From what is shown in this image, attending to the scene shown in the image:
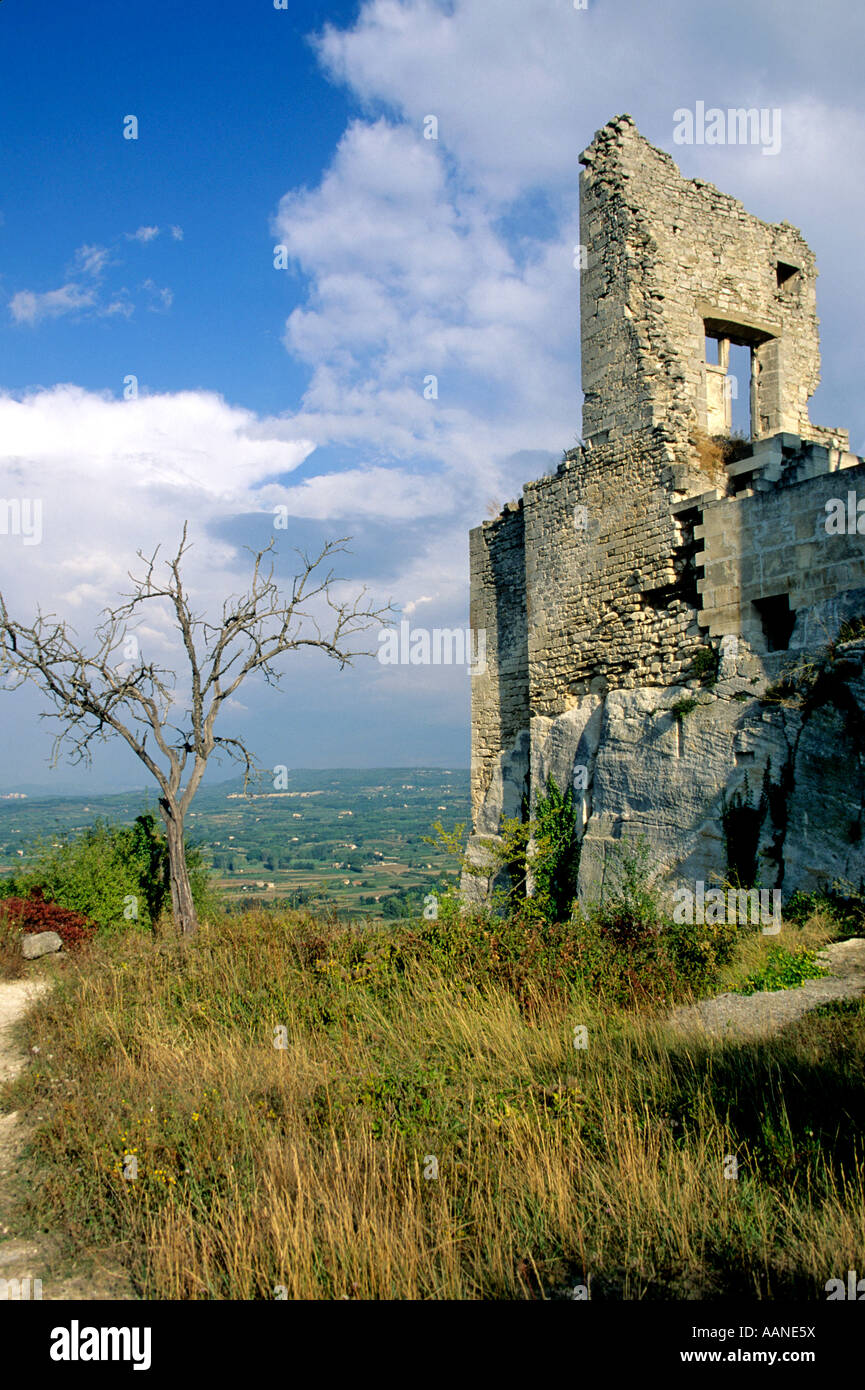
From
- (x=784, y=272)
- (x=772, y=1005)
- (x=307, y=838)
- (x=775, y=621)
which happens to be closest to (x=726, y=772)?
(x=775, y=621)

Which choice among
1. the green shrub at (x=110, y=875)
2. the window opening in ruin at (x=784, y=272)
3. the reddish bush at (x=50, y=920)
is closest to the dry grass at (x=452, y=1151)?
the reddish bush at (x=50, y=920)

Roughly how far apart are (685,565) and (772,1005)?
241 inches

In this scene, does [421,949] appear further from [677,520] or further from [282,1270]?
[677,520]

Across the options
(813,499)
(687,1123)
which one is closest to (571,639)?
(813,499)

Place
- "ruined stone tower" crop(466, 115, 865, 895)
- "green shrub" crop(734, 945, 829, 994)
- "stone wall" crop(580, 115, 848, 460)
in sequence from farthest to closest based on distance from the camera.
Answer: "stone wall" crop(580, 115, 848, 460) < "ruined stone tower" crop(466, 115, 865, 895) < "green shrub" crop(734, 945, 829, 994)

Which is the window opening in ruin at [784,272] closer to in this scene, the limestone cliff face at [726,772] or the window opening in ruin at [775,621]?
the window opening in ruin at [775,621]

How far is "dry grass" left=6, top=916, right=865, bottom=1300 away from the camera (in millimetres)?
3748

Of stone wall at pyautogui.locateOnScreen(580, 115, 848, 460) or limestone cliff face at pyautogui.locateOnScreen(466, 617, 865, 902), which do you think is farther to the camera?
stone wall at pyautogui.locateOnScreen(580, 115, 848, 460)

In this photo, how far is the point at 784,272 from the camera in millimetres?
13609

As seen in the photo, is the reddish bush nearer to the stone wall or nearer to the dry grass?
the dry grass

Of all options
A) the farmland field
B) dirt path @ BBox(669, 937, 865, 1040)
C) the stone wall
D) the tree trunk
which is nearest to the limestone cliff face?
dirt path @ BBox(669, 937, 865, 1040)

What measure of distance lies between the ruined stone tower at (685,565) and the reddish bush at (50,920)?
6.45 meters

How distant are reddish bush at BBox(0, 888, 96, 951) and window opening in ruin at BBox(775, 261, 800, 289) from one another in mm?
14034

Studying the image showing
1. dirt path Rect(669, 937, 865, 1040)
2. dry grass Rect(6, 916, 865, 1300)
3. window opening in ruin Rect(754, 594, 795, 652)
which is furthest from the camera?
window opening in ruin Rect(754, 594, 795, 652)
